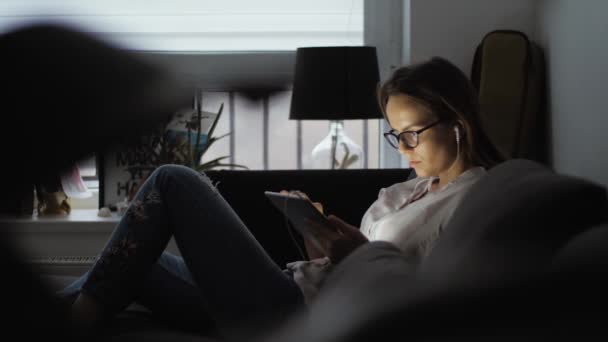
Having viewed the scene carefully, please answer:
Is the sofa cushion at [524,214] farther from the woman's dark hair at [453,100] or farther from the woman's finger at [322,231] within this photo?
the woman's dark hair at [453,100]

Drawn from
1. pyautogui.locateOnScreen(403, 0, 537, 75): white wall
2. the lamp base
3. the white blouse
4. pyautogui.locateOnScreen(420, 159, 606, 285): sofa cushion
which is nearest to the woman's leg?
the white blouse

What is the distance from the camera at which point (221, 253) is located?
59.1 inches

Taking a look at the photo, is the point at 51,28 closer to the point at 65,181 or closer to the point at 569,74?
the point at 65,181

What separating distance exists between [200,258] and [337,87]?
1.08 meters

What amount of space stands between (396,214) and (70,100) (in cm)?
158

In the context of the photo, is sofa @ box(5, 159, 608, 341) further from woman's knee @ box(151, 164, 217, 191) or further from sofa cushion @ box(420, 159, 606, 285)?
woman's knee @ box(151, 164, 217, 191)

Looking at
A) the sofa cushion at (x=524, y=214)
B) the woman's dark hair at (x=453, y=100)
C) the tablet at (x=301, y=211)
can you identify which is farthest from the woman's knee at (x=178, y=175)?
the sofa cushion at (x=524, y=214)

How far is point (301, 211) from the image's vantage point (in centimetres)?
157

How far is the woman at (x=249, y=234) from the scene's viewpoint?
1479 millimetres

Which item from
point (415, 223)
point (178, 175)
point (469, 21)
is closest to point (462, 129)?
point (415, 223)

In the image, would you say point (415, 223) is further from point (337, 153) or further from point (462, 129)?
point (337, 153)

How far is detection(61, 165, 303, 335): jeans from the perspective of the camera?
4.76ft

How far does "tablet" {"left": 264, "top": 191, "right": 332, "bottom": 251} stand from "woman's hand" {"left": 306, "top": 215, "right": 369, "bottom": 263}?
13mm

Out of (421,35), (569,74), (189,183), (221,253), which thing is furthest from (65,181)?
(421,35)
